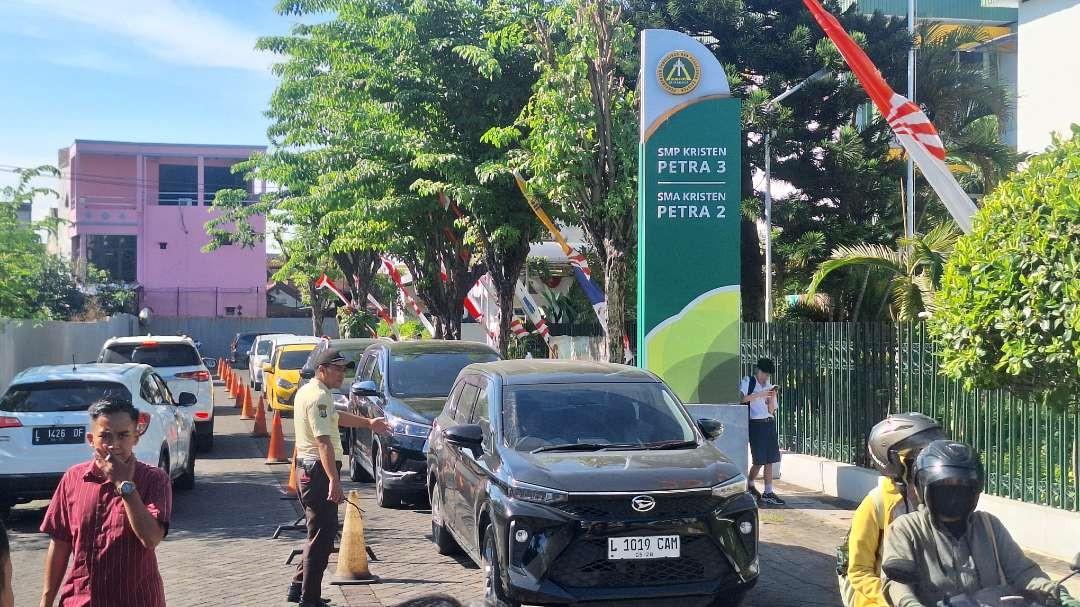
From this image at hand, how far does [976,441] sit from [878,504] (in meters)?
6.78

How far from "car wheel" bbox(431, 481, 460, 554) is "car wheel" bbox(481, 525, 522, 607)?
5.88 ft

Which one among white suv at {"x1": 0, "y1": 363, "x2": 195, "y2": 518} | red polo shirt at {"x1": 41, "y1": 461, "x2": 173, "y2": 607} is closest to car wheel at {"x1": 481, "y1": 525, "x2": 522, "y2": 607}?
red polo shirt at {"x1": 41, "y1": 461, "x2": 173, "y2": 607}

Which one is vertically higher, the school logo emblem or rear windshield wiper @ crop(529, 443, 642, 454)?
the school logo emblem

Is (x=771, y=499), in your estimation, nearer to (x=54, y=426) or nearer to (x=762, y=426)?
(x=762, y=426)

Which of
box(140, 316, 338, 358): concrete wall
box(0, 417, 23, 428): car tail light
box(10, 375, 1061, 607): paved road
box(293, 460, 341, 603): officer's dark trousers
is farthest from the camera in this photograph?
box(140, 316, 338, 358): concrete wall

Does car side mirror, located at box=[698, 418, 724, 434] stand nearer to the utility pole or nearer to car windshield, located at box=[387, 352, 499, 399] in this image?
car windshield, located at box=[387, 352, 499, 399]

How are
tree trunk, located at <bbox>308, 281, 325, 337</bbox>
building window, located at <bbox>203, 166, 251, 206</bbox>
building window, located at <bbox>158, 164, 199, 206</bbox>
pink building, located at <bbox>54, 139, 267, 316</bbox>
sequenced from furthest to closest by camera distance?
building window, located at <bbox>203, 166, 251, 206</bbox> → building window, located at <bbox>158, 164, 199, 206</bbox> → pink building, located at <bbox>54, 139, 267, 316</bbox> → tree trunk, located at <bbox>308, 281, 325, 337</bbox>

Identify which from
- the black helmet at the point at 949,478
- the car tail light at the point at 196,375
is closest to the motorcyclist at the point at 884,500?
the black helmet at the point at 949,478

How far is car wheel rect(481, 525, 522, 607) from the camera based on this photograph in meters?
6.74

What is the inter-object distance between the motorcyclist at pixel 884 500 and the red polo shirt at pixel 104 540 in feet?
9.18

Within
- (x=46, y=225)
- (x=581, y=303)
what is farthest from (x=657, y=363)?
(x=581, y=303)

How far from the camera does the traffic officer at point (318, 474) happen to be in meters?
7.22

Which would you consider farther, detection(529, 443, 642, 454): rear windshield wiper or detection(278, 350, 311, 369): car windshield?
detection(278, 350, 311, 369): car windshield

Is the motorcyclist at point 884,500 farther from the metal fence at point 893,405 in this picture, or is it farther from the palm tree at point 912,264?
the palm tree at point 912,264
